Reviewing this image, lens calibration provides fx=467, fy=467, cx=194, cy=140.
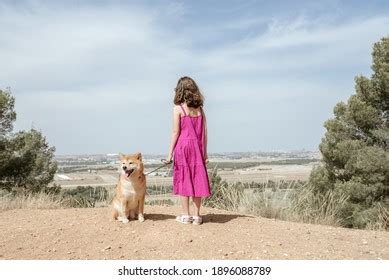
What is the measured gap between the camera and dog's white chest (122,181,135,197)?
686 cm

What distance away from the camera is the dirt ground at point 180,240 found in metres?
5.68

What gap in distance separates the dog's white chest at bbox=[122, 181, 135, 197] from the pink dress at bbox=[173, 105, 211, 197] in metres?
0.68

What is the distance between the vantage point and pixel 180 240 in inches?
239

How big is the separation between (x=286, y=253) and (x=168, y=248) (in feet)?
4.73

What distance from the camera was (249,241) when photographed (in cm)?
608

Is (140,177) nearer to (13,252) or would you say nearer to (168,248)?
(168,248)

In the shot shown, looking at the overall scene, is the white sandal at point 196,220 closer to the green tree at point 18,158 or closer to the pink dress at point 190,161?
the pink dress at point 190,161

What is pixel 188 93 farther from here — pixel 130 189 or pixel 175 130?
pixel 130 189

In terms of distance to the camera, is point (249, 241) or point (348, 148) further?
point (348, 148)

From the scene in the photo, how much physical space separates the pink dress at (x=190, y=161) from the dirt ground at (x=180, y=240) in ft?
1.75

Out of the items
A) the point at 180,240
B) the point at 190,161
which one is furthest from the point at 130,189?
the point at 180,240

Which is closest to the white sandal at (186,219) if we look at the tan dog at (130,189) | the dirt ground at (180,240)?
the dirt ground at (180,240)

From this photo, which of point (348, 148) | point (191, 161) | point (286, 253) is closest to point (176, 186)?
point (191, 161)

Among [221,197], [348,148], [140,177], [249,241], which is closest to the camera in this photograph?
[249,241]
